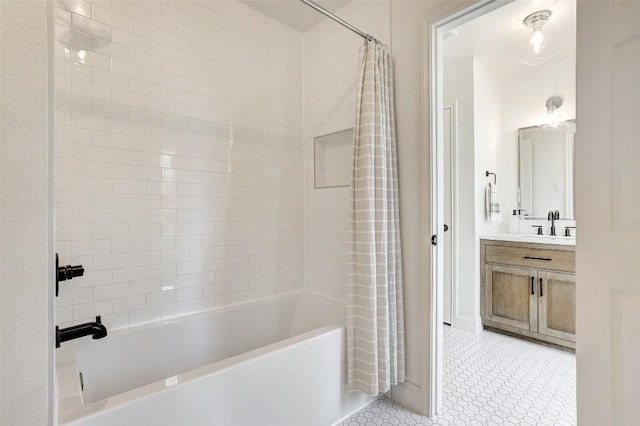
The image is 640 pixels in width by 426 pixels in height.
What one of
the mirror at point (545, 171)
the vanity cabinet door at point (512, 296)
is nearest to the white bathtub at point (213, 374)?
the vanity cabinet door at point (512, 296)

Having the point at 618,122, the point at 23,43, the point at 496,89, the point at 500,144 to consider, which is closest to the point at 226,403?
the point at 23,43

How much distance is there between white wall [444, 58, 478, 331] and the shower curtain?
149 cm

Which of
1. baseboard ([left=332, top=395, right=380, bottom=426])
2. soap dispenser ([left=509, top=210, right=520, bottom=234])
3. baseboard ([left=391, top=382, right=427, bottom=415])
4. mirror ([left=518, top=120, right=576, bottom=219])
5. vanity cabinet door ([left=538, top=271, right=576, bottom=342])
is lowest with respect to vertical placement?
baseboard ([left=332, top=395, right=380, bottom=426])

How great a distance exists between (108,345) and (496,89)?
13.4ft

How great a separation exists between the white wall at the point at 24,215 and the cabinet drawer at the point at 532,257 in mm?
3168

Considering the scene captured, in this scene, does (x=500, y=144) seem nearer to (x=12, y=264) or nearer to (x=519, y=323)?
(x=519, y=323)

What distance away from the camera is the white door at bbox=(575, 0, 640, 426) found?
0.88 m

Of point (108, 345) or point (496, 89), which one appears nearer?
point (108, 345)

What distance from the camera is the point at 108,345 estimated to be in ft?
5.29

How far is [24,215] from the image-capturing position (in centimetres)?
51

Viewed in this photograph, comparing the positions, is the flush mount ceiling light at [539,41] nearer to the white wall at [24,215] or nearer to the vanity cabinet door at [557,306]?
the vanity cabinet door at [557,306]

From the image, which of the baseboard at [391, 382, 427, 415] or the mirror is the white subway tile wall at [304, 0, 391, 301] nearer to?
the baseboard at [391, 382, 427, 415]

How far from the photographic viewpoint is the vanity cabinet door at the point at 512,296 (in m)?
2.64

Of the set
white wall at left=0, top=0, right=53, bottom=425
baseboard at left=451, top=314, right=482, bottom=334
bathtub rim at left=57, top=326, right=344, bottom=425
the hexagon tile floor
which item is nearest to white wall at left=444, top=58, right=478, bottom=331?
baseboard at left=451, top=314, right=482, bottom=334
